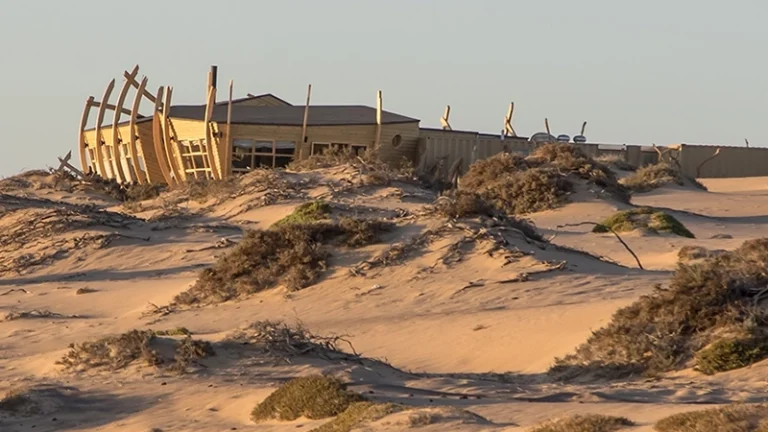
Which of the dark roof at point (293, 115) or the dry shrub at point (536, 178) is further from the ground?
the dark roof at point (293, 115)

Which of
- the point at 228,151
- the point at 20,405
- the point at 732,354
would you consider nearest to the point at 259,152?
the point at 228,151

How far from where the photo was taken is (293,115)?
128 ft

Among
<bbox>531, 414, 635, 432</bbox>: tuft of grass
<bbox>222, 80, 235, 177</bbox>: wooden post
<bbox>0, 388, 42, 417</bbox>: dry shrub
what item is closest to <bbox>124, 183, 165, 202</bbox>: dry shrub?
<bbox>222, 80, 235, 177</bbox>: wooden post

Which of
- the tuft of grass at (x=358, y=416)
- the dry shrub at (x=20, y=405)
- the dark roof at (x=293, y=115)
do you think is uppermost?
the dark roof at (x=293, y=115)

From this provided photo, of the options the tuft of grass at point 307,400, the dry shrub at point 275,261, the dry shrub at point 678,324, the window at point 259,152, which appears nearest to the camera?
the tuft of grass at point 307,400

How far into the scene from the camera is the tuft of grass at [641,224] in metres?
24.3

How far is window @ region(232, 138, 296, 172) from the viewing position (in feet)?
122

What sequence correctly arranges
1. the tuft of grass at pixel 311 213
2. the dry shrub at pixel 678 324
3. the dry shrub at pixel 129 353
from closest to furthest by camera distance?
the dry shrub at pixel 678 324, the dry shrub at pixel 129 353, the tuft of grass at pixel 311 213

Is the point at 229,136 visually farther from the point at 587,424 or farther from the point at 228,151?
the point at 587,424

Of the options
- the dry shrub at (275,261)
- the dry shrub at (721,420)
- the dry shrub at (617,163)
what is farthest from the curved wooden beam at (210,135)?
the dry shrub at (721,420)

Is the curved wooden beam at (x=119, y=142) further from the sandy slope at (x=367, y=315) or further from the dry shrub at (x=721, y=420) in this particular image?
the dry shrub at (x=721, y=420)

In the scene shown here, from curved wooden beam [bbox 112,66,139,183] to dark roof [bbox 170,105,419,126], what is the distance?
1483 mm

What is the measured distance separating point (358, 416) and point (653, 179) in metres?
29.9

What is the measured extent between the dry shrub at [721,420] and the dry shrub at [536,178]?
64.3ft
